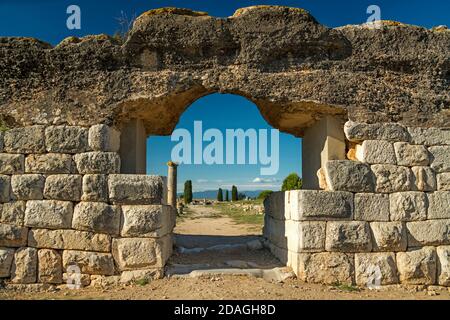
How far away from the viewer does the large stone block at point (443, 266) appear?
521 centimetres

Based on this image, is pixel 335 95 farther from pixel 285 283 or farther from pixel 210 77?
pixel 285 283

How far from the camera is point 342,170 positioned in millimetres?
5246

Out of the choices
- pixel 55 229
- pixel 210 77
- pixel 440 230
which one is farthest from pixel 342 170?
pixel 55 229

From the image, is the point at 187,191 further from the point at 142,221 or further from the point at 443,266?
Result: the point at 443,266

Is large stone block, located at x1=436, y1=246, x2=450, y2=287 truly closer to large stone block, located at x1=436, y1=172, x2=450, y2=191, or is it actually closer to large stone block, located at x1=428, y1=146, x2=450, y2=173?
large stone block, located at x1=436, y1=172, x2=450, y2=191

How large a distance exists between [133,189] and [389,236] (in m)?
3.49

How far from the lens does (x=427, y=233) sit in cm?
525

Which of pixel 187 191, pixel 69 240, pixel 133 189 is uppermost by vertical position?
pixel 133 189

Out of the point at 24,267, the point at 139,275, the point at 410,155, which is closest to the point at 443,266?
the point at 410,155

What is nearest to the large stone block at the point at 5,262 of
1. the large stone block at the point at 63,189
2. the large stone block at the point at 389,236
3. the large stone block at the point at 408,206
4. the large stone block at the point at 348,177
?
the large stone block at the point at 63,189

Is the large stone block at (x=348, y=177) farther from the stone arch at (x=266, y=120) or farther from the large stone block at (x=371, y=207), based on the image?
the stone arch at (x=266, y=120)

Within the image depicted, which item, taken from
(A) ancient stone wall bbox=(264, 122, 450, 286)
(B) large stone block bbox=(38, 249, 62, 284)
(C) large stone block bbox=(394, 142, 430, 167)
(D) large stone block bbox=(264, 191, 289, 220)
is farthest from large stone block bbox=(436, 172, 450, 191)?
(B) large stone block bbox=(38, 249, 62, 284)

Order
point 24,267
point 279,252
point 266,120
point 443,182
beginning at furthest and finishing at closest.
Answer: point 266,120, point 279,252, point 443,182, point 24,267

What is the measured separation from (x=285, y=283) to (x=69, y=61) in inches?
171
